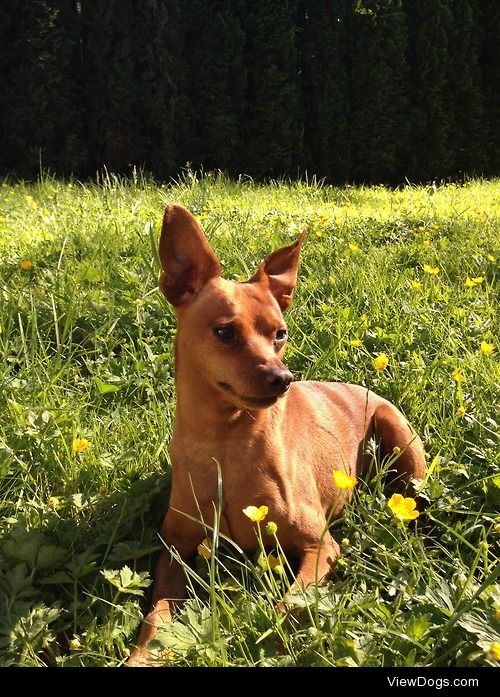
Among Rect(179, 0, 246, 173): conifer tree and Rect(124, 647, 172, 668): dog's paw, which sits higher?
Rect(179, 0, 246, 173): conifer tree

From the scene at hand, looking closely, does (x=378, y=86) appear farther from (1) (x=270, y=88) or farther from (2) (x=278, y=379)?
(2) (x=278, y=379)

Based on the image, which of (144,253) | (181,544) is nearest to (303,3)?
(144,253)

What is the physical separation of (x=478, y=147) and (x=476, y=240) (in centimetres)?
731

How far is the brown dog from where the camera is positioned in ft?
5.62

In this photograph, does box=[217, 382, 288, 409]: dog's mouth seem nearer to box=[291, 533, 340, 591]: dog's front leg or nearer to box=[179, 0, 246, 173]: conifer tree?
box=[291, 533, 340, 591]: dog's front leg

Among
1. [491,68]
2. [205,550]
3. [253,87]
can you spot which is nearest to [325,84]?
[253,87]

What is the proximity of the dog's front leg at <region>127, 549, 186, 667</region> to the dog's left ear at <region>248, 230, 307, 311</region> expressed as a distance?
3.08 ft

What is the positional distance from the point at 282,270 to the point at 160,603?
3.77 ft

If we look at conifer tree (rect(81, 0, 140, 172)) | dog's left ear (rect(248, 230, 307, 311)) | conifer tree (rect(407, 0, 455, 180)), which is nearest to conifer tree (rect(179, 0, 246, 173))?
conifer tree (rect(81, 0, 140, 172))

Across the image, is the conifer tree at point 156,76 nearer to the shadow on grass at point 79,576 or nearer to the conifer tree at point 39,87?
the conifer tree at point 39,87

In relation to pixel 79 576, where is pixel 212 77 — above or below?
above

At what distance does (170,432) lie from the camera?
8.05ft

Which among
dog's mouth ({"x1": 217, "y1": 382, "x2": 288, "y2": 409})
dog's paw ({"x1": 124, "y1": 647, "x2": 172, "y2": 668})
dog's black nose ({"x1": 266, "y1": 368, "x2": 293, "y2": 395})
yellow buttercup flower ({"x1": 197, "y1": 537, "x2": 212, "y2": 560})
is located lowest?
dog's paw ({"x1": 124, "y1": 647, "x2": 172, "y2": 668})
